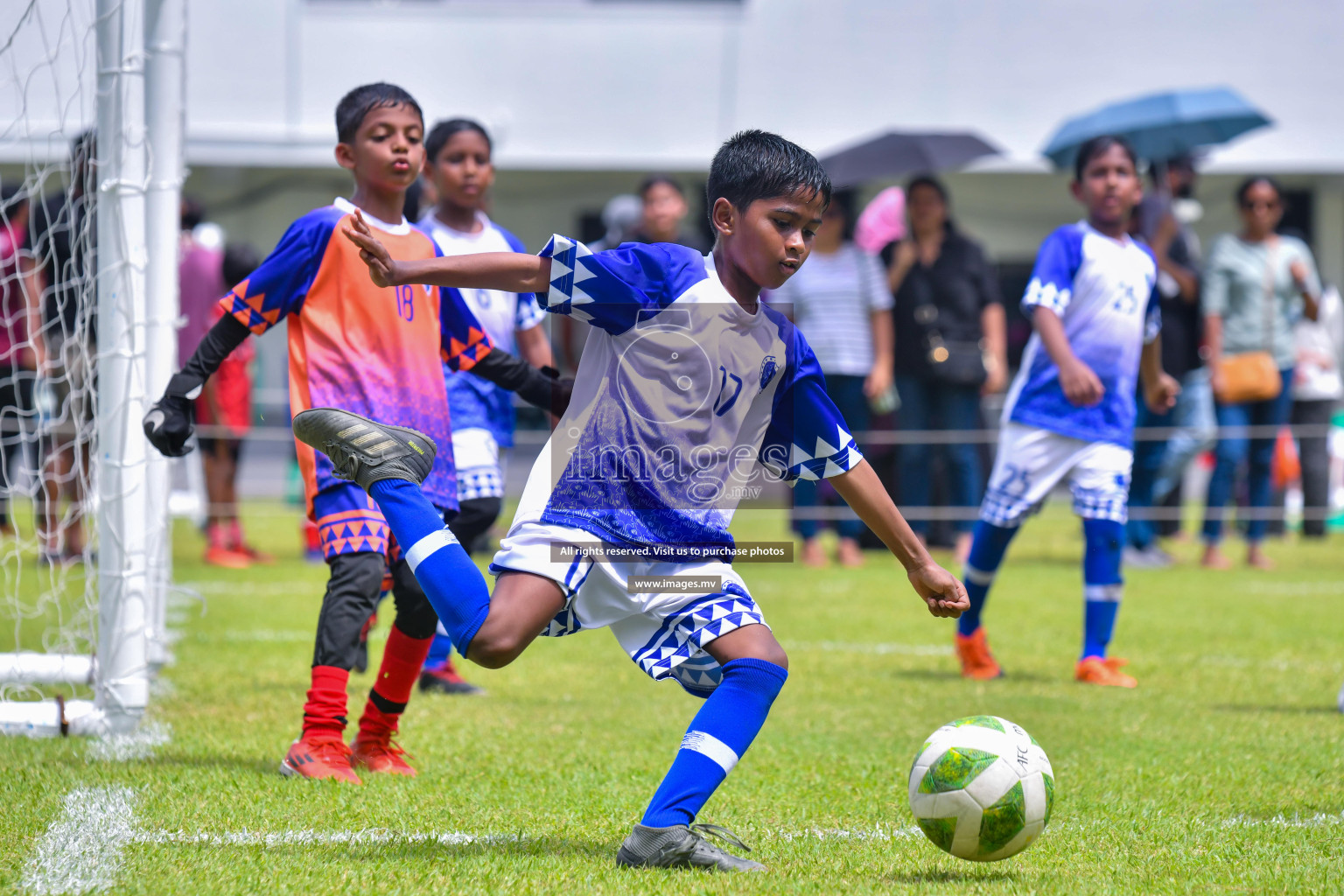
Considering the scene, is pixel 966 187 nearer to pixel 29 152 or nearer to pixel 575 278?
pixel 29 152

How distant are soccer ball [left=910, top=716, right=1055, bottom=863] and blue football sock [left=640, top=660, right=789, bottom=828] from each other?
0.40m

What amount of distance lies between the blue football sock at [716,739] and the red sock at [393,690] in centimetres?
129

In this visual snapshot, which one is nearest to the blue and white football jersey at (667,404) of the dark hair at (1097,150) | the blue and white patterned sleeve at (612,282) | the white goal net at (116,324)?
the blue and white patterned sleeve at (612,282)

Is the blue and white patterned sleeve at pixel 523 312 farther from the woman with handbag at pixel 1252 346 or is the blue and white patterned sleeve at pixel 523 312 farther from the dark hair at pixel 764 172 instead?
the woman with handbag at pixel 1252 346

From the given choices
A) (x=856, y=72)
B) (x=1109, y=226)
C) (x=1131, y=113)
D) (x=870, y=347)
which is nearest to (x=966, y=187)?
(x=856, y=72)

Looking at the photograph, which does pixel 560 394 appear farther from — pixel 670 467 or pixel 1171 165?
pixel 1171 165

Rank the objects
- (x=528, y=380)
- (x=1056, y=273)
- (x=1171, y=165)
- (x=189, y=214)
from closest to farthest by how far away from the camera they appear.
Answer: (x=528, y=380), (x=1056, y=273), (x=189, y=214), (x=1171, y=165)

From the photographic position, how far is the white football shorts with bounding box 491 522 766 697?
301 cm

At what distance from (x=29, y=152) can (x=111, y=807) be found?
258 centimetres

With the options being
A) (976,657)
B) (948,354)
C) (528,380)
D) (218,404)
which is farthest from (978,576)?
(218,404)

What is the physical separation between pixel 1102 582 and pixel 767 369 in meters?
2.99

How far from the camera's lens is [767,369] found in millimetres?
3145

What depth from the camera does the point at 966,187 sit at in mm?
19516

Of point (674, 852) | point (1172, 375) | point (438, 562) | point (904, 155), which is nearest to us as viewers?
point (674, 852)
